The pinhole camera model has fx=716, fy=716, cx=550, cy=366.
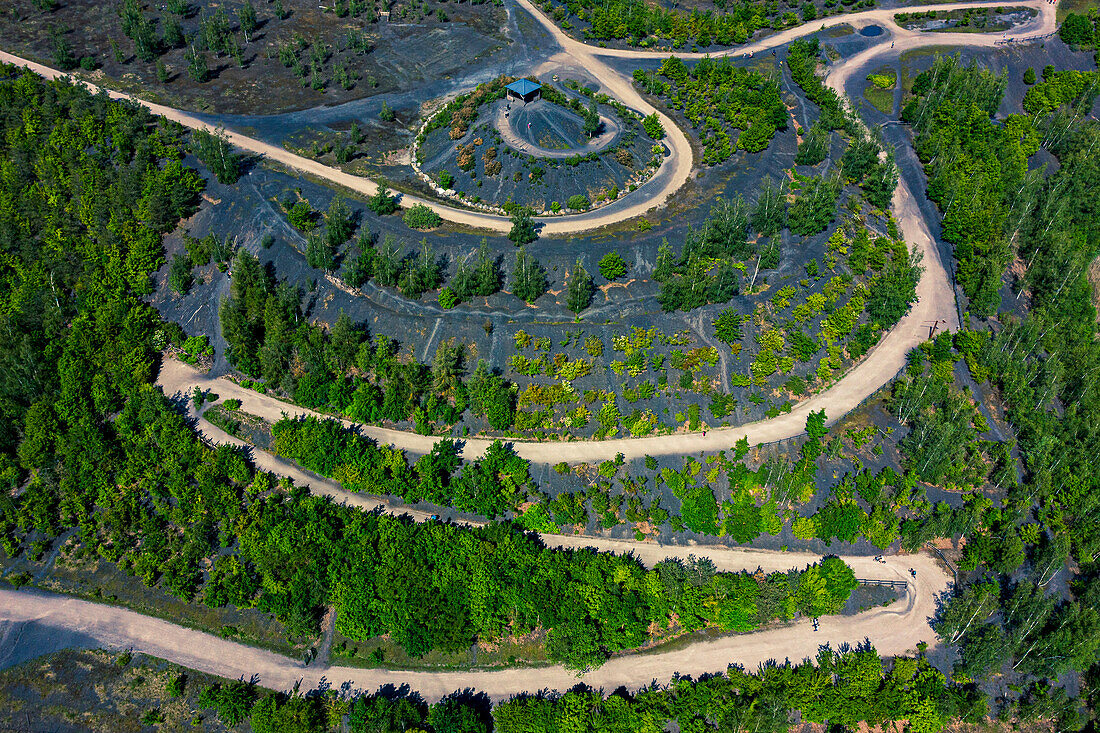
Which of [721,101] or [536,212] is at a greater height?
[721,101]

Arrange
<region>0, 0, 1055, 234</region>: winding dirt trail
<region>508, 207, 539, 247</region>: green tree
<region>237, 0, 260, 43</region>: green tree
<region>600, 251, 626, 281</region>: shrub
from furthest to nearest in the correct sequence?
<region>237, 0, 260, 43</region>: green tree → <region>0, 0, 1055, 234</region>: winding dirt trail → <region>508, 207, 539, 247</region>: green tree → <region>600, 251, 626, 281</region>: shrub

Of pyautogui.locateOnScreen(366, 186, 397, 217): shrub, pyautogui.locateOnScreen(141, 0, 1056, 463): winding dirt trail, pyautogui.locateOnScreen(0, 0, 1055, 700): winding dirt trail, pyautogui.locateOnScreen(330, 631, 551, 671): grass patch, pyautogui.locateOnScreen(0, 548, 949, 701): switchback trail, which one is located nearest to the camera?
pyautogui.locateOnScreen(0, 548, 949, 701): switchback trail

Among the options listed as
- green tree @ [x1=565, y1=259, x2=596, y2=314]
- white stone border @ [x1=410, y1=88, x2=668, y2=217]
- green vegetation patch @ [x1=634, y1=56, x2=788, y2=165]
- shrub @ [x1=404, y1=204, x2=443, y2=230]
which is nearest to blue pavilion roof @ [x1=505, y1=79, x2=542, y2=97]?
white stone border @ [x1=410, y1=88, x2=668, y2=217]

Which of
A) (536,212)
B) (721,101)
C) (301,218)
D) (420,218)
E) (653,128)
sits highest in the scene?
(721,101)

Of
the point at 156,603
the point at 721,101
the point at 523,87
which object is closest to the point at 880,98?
the point at 721,101

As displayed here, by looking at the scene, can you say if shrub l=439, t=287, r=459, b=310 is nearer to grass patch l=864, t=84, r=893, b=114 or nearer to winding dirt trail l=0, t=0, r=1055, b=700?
winding dirt trail l=0, t=0, r=1055, b=700

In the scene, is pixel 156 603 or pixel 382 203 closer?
pixel 156 603

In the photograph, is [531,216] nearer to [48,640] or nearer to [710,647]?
[710,647]

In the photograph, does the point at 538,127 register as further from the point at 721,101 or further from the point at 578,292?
the point at 578,292
